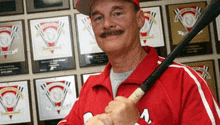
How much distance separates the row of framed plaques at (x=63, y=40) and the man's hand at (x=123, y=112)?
118cm

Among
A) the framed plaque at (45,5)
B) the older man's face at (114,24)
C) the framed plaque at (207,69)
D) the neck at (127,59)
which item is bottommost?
the framed plaque at (207,69)

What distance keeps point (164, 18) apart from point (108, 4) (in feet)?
3.85

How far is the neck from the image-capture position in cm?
98

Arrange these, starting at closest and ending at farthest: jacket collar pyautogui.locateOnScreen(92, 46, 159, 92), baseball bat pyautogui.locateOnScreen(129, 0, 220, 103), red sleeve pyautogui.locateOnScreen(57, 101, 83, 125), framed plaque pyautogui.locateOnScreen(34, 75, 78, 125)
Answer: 1. baseball bat pyautogui.locateOnScreen(129, 0, 220, 103)
2. jacket collar pyautogui.locateOnScreen(92, 46, 159, 92)
3. red sleeve pyautogui.locateOnScreen(57, 101, 83, 125)
4. framed plaque pyautogui.locateOnScreen(34, 75, 78, 125)

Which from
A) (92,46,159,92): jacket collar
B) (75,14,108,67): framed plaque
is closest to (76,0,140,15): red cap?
(92,46,159,92): jacket collar

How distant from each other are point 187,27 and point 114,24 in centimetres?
126

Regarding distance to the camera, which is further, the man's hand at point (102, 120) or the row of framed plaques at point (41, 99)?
the row of framed plaques at point (41, 99)

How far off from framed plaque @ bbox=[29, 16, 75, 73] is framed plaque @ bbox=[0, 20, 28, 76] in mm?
87

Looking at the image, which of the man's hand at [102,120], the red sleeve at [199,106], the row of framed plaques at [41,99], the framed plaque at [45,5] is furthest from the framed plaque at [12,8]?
the red sleeve at [199,106]

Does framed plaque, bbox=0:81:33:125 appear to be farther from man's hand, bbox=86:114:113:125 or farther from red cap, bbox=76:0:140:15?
man's hand, bbox=86:114:113:125

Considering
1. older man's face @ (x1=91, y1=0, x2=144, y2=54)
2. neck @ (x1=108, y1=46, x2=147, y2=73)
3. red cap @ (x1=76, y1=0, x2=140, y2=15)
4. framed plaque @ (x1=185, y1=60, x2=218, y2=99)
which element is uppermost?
red cap @ (x1=76, y1=0, x2=140, y2=15)

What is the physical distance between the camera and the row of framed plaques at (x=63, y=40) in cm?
194

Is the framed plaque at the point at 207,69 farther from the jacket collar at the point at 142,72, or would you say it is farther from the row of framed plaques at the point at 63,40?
the jacket collar at the point at 142,72

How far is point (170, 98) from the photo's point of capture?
2.73 ft
